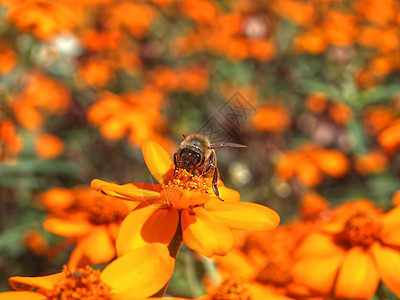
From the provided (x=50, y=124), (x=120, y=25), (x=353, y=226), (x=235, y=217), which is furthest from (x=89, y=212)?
(x=120, y=25)

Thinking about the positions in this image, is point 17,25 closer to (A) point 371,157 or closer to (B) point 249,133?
(B) point 249,133

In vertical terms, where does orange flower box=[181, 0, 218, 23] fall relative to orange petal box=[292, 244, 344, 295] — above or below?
above

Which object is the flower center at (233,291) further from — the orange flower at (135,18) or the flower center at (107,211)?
the orange flower at (135,18)

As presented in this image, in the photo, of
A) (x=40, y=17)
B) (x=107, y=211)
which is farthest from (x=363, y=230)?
(x=40, y=17)

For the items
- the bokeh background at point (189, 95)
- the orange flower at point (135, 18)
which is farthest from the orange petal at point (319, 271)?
the orange flower at point (135, 18)

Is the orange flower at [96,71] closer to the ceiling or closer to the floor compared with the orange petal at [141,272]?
closer to the ceiling

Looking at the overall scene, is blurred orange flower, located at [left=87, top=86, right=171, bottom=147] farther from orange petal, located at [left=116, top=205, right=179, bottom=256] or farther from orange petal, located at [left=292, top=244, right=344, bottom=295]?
orange petal, located at [left=116, top=205, right=179, bottom=256]

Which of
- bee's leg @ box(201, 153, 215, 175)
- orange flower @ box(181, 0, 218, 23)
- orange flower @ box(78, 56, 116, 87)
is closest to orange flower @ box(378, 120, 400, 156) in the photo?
bee's leg @ box(201, 153, 215, 175)
